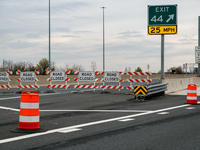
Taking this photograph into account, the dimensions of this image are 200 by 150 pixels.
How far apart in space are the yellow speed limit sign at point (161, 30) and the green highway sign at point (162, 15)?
0.69 feet

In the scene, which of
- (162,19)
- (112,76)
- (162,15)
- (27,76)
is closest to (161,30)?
(162,19)

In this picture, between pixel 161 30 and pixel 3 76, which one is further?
→ pixel 3 76

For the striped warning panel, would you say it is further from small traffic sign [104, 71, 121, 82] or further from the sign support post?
the sign support post

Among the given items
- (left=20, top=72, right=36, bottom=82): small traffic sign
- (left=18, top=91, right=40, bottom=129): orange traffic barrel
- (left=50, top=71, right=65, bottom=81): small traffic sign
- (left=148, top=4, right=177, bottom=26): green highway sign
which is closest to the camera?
(left=18, top=91, right=40, bottom=129): orange traffic barrel

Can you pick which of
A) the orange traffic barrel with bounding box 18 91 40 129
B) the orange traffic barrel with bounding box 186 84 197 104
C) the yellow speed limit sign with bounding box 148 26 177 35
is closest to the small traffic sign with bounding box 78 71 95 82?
the yellow speed limit sign with bounding box 148 26 177 35

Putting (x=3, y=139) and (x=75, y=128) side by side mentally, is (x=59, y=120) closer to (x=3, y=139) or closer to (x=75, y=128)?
(x=75, y=128)

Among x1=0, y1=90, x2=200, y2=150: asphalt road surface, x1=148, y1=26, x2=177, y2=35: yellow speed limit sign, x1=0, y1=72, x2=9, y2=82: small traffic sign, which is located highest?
x1=148, y1=26, x2=177, y2=35: yellow speed limit sign

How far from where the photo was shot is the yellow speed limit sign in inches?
912

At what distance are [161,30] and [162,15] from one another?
3.42 feet

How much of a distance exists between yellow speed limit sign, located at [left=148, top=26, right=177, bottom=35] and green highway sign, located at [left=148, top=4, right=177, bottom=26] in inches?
8.3

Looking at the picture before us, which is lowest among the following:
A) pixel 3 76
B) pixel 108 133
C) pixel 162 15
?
pixel 108 133

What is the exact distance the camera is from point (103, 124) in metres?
9.77

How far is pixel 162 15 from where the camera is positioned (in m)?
23.1

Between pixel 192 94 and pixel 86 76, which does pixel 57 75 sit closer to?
pixel 86 76
